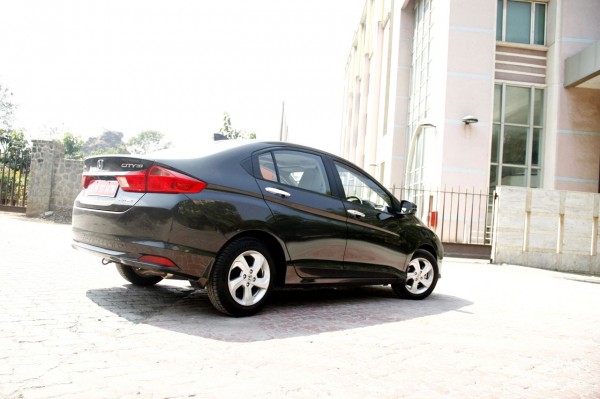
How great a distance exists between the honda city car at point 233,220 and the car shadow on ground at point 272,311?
0.25 meters

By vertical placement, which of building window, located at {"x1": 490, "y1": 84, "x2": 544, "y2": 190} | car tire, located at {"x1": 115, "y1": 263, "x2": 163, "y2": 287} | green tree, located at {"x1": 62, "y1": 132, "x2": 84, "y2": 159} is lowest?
car tire, located at {"x1": 115, "y1": 263, "x2": 163, "y2": 287}

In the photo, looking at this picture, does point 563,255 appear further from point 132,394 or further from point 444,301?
point 132,394

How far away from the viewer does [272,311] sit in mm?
4551

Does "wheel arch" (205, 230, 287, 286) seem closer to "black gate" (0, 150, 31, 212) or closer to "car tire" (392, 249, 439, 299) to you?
"car tire" (392, 249, 439, 299)

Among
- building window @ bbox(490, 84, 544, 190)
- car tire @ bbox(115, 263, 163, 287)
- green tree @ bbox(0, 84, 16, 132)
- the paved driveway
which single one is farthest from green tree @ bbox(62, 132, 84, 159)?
the paved driveway

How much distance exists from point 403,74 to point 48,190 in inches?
583

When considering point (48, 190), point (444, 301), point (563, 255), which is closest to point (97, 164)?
point (444, 301)

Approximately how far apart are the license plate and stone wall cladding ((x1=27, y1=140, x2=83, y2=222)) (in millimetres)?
12105

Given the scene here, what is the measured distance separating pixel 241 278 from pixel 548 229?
34.1ft

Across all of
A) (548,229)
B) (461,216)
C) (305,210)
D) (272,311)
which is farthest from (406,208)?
(461,216)

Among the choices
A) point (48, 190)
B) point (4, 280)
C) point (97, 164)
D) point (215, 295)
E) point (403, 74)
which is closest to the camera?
point (215, 295)

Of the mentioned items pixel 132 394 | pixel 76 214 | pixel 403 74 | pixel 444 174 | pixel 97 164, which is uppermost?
pixel 403 74

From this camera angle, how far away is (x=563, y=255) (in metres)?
12.0

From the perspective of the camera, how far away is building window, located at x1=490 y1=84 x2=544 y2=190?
1555 cm
